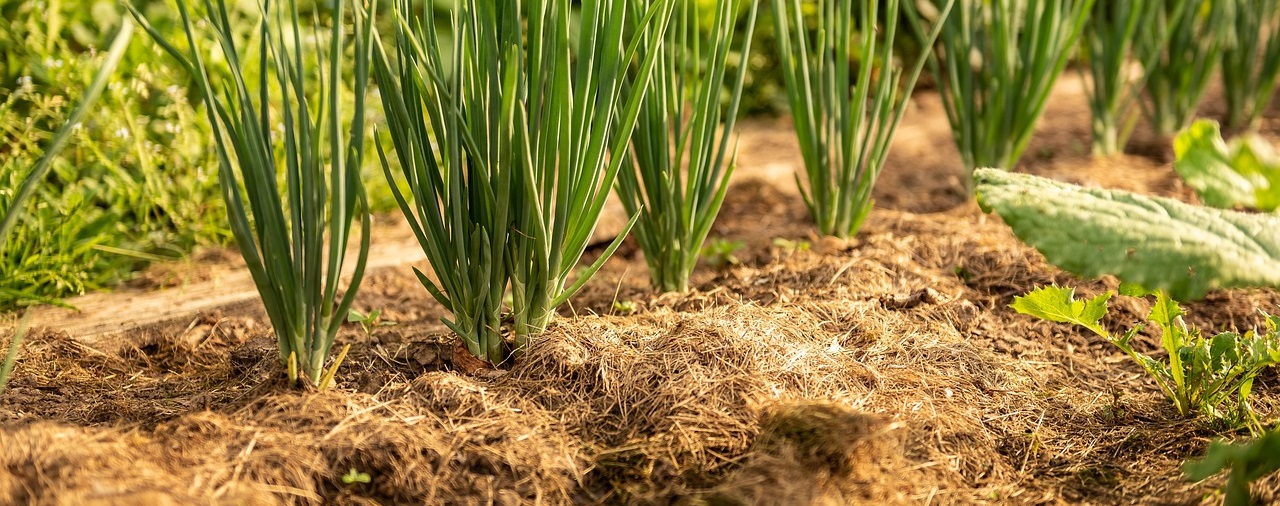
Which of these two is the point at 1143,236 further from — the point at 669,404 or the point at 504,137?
the point at 504,137

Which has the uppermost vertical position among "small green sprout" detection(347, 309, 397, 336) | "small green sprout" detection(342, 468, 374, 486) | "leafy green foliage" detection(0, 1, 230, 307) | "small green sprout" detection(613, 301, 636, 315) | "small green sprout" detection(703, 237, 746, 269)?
"leafy green foliage" detection(0, 1, 230, 307)

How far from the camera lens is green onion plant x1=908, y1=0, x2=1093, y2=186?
8.13 feet

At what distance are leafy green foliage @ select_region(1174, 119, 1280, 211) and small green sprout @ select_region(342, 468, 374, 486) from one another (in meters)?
1.36

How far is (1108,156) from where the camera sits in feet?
10.6

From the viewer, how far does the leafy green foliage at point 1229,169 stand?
4.86ft

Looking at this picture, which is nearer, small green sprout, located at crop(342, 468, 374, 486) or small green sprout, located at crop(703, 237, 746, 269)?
small green sprout, located at crop(342, 468, 374, 486)

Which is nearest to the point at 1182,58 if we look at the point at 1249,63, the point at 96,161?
the point at 1249,63

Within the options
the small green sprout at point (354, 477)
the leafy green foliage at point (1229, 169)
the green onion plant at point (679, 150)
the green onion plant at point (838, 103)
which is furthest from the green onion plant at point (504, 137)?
the leafy green foliage at point (1229, 169)

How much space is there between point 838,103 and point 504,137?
0.99 meters

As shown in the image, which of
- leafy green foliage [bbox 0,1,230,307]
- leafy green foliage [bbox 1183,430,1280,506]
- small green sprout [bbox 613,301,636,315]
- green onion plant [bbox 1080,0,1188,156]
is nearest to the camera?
leafy green foliage [bbox 1183,430,1280,506]

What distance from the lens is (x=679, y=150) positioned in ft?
6.29

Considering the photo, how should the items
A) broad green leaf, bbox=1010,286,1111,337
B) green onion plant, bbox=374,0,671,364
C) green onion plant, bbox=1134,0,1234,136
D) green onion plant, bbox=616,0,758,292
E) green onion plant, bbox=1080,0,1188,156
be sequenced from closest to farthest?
green onion plant, bbox=374,0,671,364, broad green leaf, bbox=1010,286,1111,337, green onion plant, bbox=616,0,758,292, green onion plant, bbox=1080,0,1188,156, green onion plant, bbox=1134,0,1234,136

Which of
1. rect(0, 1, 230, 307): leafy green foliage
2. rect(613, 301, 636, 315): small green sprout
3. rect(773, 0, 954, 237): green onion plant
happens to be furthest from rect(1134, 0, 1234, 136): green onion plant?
rect(0, 1, 230, 307): leafy green foliage

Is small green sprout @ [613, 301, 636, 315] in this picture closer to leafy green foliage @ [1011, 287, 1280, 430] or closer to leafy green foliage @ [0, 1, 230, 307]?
leafy green foliage @ [1011, 287, 1280, 430]
